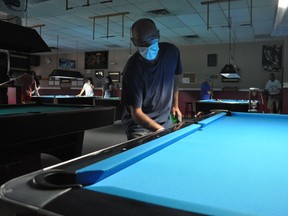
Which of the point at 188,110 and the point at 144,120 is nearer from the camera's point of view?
the point at 144,120

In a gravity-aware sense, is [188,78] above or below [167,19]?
below

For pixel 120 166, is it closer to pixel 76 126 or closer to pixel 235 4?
pixel 76 126

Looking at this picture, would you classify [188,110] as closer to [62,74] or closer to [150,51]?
[62,74]

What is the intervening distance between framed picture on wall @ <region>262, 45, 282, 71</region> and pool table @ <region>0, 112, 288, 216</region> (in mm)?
9273

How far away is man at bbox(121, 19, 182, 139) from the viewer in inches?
78.6

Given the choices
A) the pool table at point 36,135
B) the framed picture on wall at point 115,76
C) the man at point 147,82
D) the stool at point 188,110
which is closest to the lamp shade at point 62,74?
the framed picture on wall at point 115,76

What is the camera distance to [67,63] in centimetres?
1275

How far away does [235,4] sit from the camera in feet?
19.0

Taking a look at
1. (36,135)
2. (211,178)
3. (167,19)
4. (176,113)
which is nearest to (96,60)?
(167,19)

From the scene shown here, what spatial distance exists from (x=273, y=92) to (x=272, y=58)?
53.5 inches

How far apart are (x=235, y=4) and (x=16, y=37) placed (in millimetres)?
4268

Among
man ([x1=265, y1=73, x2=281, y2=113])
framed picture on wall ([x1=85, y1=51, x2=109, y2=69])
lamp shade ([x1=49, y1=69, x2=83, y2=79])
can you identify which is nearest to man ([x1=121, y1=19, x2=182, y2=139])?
lamp shade ([x1=49, y1=69, x2=83, y2=79])

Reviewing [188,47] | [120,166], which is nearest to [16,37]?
[120,166]

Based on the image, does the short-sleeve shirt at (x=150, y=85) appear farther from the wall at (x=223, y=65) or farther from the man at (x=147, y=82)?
the wall at (x=223, y=65)
